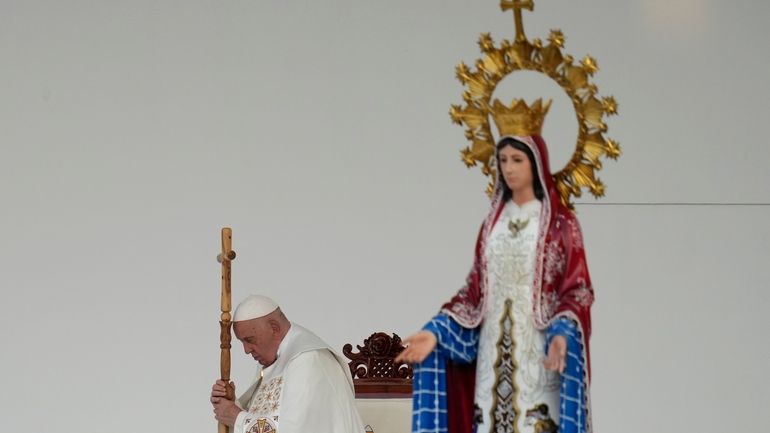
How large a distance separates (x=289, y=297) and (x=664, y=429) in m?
2.26

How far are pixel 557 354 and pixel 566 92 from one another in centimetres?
89

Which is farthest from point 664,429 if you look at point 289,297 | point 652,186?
point 289,297

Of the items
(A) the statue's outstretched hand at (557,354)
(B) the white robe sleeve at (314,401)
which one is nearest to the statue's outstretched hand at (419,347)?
(A) the statue's outstretched hand at (557,354)

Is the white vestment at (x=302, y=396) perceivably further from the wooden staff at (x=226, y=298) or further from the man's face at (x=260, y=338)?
the wooden staff at (x=226, y=298)

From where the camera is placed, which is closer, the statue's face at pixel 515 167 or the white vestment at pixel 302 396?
the statue's face at pixel 515 167

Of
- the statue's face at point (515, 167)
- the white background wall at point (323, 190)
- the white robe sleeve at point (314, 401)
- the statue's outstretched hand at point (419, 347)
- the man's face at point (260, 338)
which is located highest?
the white background wall at point (323, 190)

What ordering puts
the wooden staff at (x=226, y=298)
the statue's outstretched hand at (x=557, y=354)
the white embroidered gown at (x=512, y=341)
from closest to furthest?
the statue's outstretched hand at (x=557, y=354) → the white embroidered gown at (x=512, y=341) → the wooden staff at (x=226, y=298)

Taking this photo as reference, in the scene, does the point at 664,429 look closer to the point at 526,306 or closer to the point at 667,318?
the point at 667,318

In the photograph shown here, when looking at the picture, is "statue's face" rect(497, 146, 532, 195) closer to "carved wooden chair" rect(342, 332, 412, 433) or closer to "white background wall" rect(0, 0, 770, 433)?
"carved wooden chair" rect(342, 332, 412, 433)

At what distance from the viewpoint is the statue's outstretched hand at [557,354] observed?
16.3 feet

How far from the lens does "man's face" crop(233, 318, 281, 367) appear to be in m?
6.87

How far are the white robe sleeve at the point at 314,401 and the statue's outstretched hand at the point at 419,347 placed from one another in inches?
64.0

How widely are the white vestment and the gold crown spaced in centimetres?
193

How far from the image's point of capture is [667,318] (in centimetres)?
920
